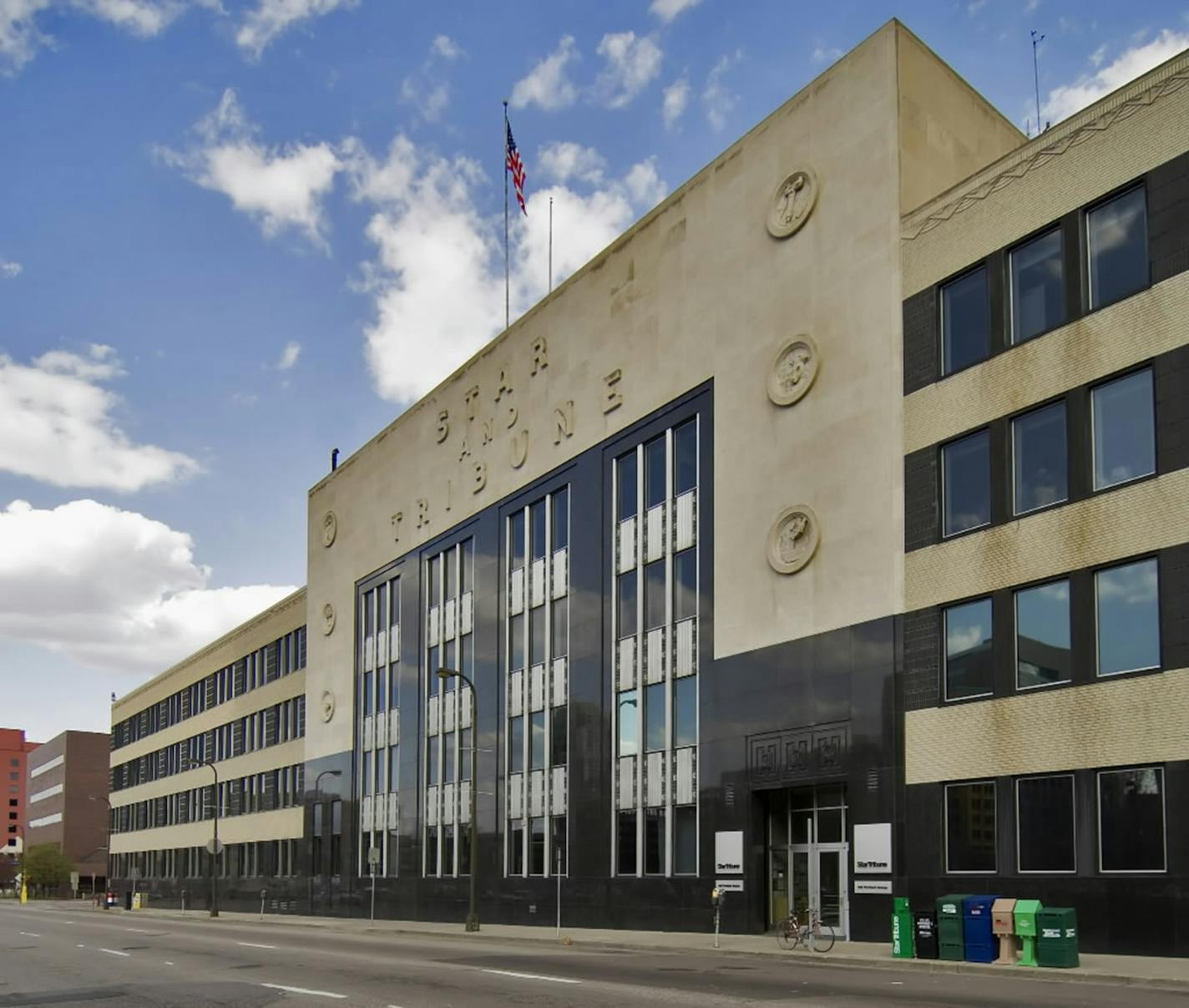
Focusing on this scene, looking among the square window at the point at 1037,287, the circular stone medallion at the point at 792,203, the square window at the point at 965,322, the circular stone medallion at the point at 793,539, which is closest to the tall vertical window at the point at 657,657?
the circular stone medallion at the point at 793,539

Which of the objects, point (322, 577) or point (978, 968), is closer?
point (978, 968)

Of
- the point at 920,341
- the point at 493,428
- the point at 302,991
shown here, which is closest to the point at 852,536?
the point at 920,341

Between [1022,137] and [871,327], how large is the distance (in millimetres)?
8747

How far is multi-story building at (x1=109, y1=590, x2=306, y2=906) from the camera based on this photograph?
74.0 m

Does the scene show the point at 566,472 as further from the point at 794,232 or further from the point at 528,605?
the point at 794,232

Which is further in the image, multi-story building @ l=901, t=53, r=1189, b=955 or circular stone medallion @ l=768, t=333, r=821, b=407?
circular stone medallion @ l=768, t=333, r=821, b=407

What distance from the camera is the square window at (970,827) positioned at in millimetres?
28953

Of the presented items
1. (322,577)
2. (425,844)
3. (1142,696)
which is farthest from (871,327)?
(322,577)

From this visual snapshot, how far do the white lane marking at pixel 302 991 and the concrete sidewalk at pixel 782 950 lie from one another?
417 inches

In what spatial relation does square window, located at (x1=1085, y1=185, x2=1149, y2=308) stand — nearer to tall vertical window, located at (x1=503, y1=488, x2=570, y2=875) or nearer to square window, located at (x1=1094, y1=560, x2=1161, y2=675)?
square window, located at (x1=1094, y1=560, x2=1161, y2=675)

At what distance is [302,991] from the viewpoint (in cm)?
2008

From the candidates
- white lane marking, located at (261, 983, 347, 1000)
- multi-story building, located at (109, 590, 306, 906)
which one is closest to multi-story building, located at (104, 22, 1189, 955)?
white lane marking, located at (261, 983, 347, 1000)

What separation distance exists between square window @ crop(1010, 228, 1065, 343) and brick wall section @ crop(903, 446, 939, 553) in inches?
134

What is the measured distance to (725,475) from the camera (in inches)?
1505
